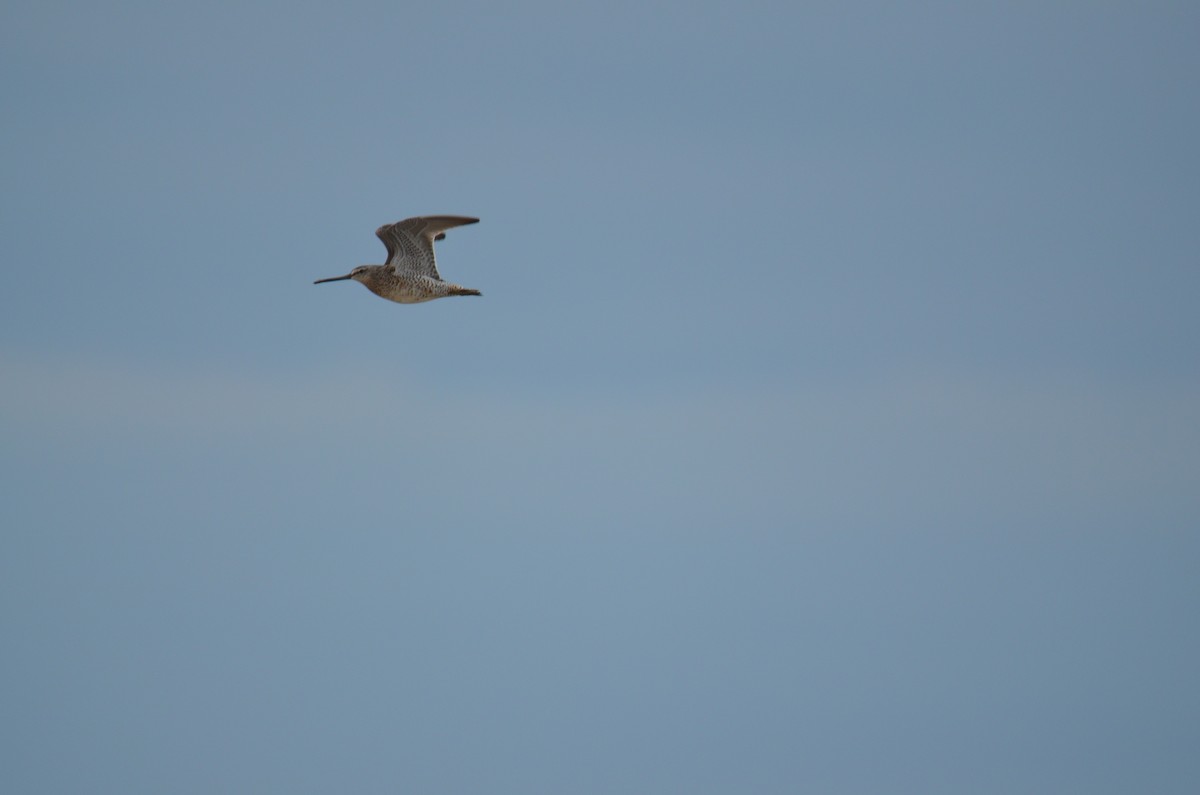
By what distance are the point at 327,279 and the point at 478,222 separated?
6267mm

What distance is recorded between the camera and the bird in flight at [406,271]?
44.1m

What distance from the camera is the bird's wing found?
Answer: 43844mm

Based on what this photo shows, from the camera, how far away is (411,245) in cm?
4444

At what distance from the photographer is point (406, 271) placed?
4459cm

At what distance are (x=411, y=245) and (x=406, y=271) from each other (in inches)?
30.6

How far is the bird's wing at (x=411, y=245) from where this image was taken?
144 feet

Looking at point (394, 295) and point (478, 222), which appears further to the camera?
point (394, 295)

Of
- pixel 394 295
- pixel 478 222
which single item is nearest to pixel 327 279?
pixel 394 295

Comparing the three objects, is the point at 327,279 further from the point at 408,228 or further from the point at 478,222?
the point at 478,222

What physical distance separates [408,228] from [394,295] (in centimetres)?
216

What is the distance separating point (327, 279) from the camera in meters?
45.4

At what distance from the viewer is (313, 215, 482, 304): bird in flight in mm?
44094

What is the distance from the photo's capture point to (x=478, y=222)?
41.6m

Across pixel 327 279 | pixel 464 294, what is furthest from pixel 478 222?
pixel 327 279
